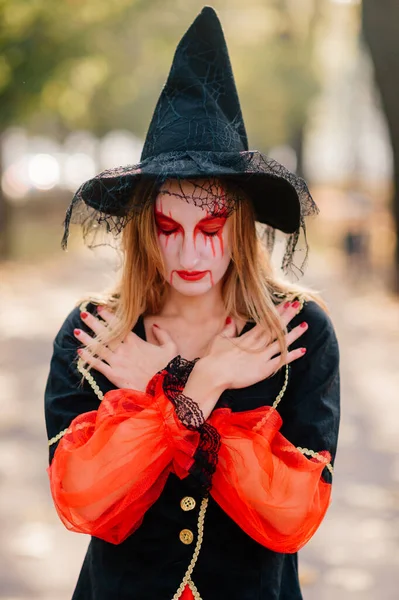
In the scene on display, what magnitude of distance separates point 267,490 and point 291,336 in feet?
1.46

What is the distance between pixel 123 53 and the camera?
16.0m

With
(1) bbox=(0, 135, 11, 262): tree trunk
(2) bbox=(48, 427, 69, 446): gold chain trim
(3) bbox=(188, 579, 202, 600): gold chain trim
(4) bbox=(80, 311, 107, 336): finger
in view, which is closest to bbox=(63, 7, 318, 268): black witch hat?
(4) bbox=(80, 311, 107, 336): finger

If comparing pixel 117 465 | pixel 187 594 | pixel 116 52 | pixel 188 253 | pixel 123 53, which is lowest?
pixel 187 594

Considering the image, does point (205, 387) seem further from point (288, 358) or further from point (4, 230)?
point (4, 230)

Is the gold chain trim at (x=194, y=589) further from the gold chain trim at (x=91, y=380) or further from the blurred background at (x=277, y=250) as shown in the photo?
the blurred background at (x=277, y=250)

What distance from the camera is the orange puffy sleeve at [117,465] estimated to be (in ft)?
6.16

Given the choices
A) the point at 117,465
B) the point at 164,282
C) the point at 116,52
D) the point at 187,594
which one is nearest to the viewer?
the point at 117,465

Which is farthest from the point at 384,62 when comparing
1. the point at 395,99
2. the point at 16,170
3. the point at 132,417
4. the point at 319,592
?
the point at 16,170

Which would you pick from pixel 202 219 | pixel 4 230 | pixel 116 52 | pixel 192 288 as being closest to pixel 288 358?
pixel 192 288

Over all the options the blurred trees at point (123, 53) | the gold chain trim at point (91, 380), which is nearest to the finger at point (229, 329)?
the gold chain trim at point (91, 380)

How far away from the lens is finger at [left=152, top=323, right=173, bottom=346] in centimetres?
223

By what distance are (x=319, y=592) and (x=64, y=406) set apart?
231 cm

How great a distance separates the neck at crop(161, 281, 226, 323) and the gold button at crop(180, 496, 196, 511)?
0.53 meters

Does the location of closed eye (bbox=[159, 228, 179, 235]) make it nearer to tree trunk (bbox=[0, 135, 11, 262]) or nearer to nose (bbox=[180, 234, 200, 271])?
nose (bbox=[180, 234, 200, 271])
